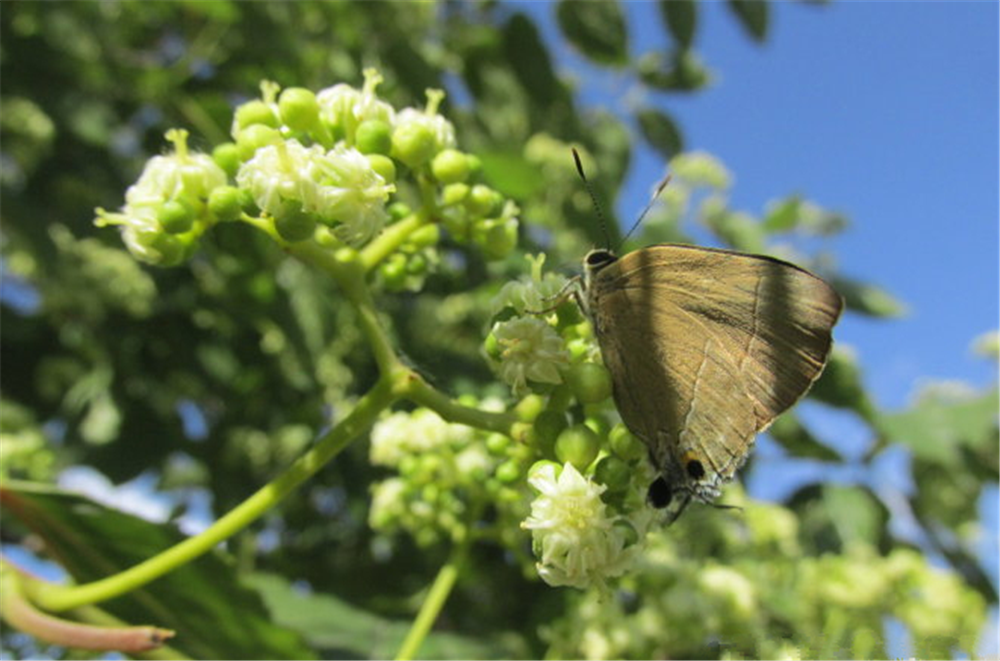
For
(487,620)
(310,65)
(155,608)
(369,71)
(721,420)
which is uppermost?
(310,65)

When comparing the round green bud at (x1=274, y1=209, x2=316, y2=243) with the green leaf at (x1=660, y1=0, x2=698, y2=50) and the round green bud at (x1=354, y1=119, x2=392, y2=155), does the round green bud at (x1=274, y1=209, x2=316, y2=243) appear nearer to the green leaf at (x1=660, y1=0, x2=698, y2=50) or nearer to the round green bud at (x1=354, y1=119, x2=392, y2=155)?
the round green bud at (x1=354, y1=119, x2=392, y2=155)

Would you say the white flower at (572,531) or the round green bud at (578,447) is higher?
the round green bud at (578,447)

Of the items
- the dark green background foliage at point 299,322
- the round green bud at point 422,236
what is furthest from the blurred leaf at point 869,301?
the round green bud at point 422,236

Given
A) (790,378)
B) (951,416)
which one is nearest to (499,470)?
(790,378)

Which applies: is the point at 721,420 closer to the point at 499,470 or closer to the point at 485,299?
the point at 499,470

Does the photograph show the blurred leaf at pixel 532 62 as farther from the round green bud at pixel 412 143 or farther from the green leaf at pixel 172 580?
the green leaf at pixel 172 580
